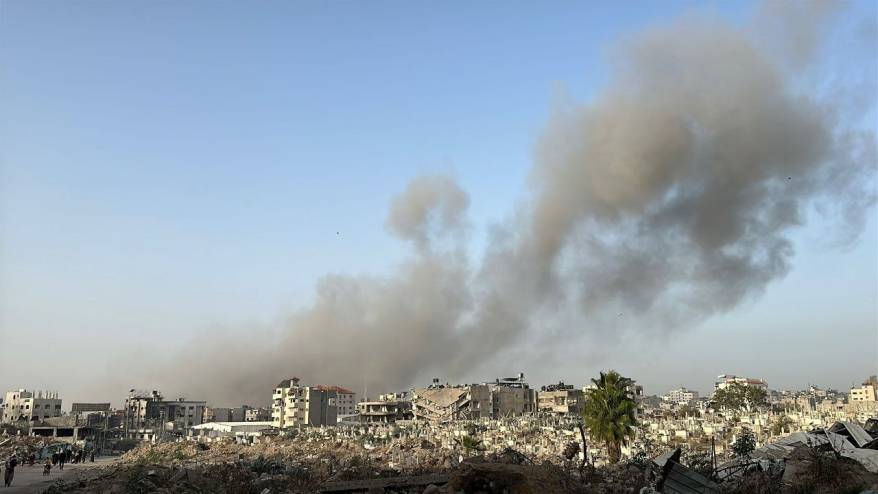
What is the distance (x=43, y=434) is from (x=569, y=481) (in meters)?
92.5

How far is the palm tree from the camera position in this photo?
100 feet

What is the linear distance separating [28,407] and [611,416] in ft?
342

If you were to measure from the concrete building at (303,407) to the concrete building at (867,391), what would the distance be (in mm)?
94350

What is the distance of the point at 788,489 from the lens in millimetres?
15438

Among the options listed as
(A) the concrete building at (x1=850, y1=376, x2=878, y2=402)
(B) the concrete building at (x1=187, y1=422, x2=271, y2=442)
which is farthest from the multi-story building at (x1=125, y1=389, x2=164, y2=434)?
(A) the concrete building at (x1=850, y1=376, x2=878, y2=402)

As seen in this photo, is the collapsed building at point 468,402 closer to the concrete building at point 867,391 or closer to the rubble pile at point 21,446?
the rubble pile at point 21,446

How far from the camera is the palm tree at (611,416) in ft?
100

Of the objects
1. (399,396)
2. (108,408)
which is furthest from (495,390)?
(108,408)

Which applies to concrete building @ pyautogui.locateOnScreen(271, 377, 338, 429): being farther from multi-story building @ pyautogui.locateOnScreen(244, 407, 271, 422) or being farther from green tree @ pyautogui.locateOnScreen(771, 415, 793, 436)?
green tree @ pyautogui.locateOnScreen(771, 415, 793, 436)

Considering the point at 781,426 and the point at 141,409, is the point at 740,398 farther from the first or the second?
the point at 141,409

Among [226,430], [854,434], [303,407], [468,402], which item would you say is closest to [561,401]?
[468,402]

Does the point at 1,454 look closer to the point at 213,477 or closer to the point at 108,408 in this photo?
the point at 213,477

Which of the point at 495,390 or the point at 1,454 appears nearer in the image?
the point at 1,454

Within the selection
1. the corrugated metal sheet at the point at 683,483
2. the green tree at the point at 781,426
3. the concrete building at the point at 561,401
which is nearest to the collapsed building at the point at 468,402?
the concrete building at the point at 561,401
